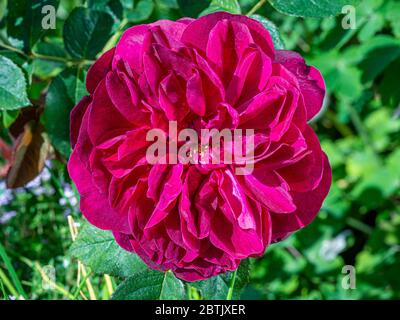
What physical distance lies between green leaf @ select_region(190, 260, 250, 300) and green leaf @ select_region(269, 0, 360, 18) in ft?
0.93

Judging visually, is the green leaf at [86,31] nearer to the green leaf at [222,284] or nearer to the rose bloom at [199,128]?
the rose bloom at [199,128]

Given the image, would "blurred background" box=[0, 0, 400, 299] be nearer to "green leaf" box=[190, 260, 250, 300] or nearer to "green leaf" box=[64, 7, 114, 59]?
"green leaf" box=[64, 7, 114, 59]

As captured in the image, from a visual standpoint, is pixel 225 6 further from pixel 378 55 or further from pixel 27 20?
pixel 378 55

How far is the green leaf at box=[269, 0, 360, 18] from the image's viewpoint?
0.74 m

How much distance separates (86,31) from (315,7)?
0.97 feet

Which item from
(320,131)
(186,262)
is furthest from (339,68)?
(186,262)

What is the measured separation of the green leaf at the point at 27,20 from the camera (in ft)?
2.72

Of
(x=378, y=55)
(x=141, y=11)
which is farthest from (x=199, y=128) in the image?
(x=378, y=55)

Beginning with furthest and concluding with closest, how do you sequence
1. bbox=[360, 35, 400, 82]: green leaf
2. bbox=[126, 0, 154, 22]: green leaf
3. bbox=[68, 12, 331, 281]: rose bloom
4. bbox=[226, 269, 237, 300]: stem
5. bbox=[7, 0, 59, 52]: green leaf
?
Answer: bbox=[360, 35, 400, 82]: green leaf
bbox=[126, 0, 154, 22]: green leaf
bbox=[7, 0, 59, 52]: green leaf
bbox=[226, 269, 237, 300]: stem
bbox=[68, 12, 331, 281]: rose bloom

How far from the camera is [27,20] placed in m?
0.84

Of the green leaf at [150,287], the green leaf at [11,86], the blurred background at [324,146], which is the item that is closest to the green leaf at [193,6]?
the blurred background at [324,146]

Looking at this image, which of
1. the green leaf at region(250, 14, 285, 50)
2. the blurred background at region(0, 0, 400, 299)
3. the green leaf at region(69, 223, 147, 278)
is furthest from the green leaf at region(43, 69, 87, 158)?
the green leaf at region(250, 14, 285, 50)

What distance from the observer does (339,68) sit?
4.07 ft

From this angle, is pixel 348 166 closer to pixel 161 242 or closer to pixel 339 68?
pixel 339 68
